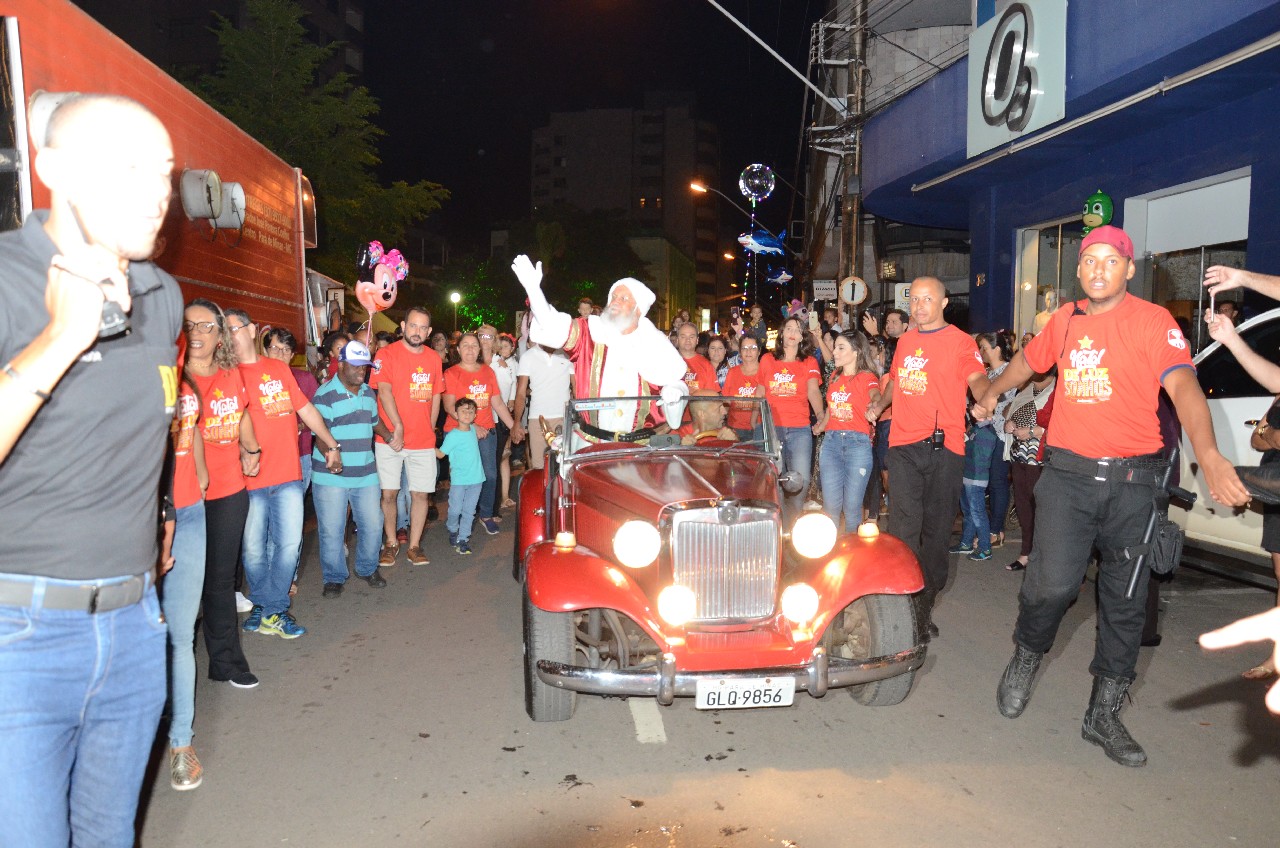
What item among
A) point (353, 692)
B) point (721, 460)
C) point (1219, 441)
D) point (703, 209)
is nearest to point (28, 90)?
point (353, 692)

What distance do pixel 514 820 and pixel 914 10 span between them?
24794 millimetres

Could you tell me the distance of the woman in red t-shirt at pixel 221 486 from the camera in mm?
4746

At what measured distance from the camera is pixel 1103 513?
4215mm

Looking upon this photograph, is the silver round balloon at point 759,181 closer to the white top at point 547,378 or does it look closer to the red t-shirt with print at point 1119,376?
the white top at point 547,378


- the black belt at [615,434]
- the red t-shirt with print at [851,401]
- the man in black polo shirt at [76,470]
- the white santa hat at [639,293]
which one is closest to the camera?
the man in black polo shirt at [76,470]

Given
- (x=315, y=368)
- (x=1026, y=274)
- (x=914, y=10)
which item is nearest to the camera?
(x=315, y=368)

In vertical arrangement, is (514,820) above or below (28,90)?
below

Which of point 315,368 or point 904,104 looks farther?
point 904,104

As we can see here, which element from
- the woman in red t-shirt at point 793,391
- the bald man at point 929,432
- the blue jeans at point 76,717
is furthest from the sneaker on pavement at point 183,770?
the woman in red t-shirt at point 793,391

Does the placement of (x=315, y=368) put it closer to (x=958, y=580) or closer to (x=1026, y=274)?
(x=958, y=580)

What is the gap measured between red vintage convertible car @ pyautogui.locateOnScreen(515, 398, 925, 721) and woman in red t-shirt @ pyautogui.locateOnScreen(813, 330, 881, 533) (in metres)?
2.78

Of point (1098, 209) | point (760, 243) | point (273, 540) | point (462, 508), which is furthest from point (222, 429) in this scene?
point (760, 243)

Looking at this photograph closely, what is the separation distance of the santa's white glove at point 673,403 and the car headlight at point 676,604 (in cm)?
162

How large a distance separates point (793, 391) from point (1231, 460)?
149 inches
